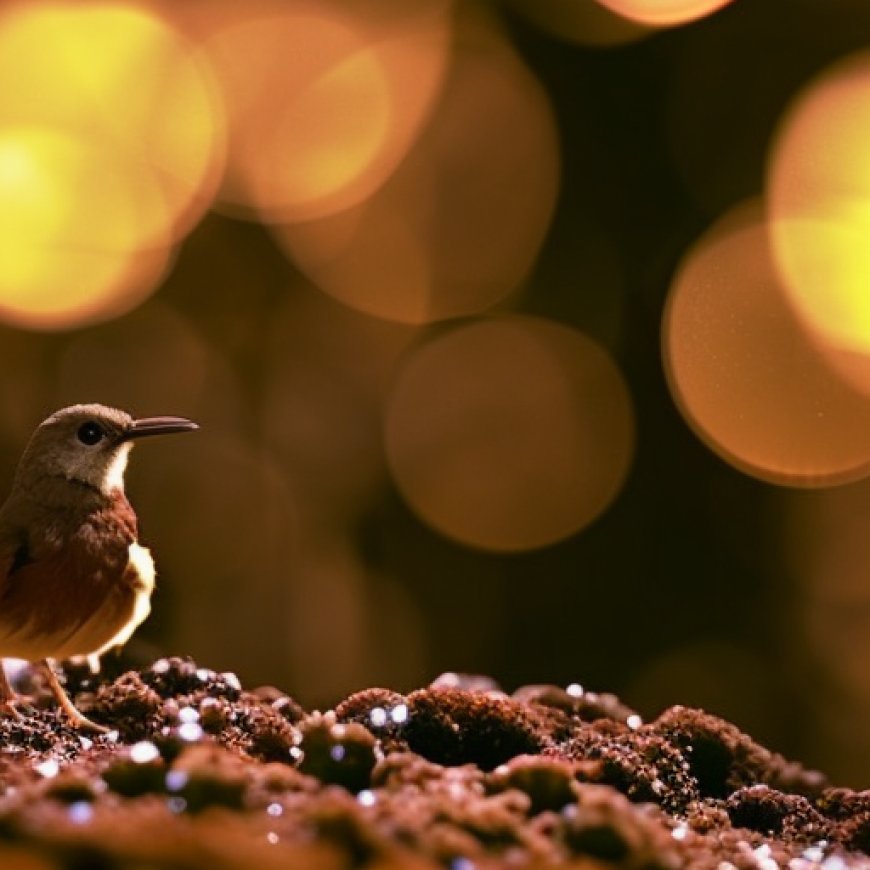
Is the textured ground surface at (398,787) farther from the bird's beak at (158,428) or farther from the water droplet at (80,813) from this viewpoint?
the bird's beak at (158,428)

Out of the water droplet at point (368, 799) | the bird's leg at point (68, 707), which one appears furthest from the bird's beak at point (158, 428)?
the water droplet at point (368, 799)

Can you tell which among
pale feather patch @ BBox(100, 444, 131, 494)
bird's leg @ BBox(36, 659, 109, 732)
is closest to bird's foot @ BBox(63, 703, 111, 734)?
bird's leg @ BBox(36, 659, 109, 732)

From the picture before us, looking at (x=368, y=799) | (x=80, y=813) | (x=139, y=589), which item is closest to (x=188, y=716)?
(x=139, y=589)

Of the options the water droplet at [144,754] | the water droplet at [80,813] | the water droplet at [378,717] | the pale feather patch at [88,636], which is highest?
the water droplet at [80,813]

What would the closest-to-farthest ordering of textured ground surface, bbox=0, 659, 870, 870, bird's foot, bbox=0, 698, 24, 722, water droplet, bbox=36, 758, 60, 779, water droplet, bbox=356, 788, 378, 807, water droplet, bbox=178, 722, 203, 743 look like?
textured ground surface, bbox=0, 659, 870, 870
water droplet, bbox=356, 788, 378, 807
water droplet, bbox=36, 758, 60, 779
water droplet, bbox=178, 722, 203, 743
bird's foot, bbox=0, 698, 24, 722

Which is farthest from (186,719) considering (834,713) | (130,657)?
(834,713)

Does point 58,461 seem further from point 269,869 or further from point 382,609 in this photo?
point 382,609

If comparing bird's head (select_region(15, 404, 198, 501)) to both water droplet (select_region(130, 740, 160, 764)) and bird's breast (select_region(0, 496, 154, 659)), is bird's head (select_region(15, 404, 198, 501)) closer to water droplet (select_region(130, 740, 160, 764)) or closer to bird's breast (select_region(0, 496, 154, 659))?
bird's breast (select_region(0, 496, 154, 659))
